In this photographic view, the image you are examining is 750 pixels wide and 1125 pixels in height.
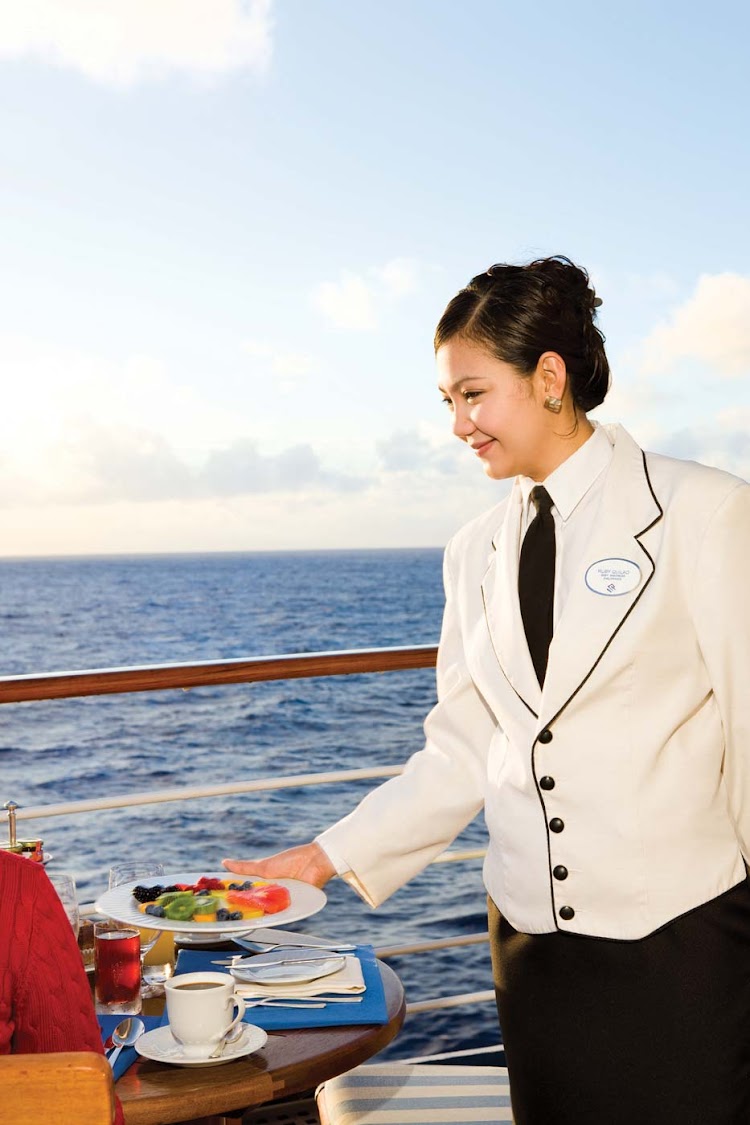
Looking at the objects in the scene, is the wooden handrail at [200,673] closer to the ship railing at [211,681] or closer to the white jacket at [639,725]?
the ship railing at [211,681]

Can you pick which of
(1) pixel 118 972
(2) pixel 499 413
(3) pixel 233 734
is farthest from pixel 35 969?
(3) pixel 233 734

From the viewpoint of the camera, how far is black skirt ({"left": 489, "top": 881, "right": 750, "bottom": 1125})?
4.37 ft

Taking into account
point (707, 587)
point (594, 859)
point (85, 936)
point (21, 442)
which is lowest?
point (85, 936)

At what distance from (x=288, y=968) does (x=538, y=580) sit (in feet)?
2.04

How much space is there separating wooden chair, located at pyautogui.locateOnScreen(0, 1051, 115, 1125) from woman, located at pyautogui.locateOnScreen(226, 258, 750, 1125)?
0.67 metres

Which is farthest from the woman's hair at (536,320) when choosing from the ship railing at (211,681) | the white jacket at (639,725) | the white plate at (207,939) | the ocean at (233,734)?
the ocean at (233,734)

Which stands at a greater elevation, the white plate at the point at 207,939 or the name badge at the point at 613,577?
the name badge at the point at 613,577

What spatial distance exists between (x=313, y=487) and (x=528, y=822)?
49166 mm

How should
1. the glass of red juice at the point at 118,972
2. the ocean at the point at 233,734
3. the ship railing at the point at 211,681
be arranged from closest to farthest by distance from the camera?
the glass of red juice at the point at 118,972 < the ship railing at the point at 211,681 < the ocean at the point at 233,734

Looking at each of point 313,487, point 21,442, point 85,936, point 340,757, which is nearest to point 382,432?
point 313,487

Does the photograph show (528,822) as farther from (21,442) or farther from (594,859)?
(21,442)

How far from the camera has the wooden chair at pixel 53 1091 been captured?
0.83 metres

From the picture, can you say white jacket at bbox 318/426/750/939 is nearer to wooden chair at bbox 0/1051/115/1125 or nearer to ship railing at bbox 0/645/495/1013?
wooden chair at bbox 0/1051/115/1125

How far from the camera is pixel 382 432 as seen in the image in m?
51.6
